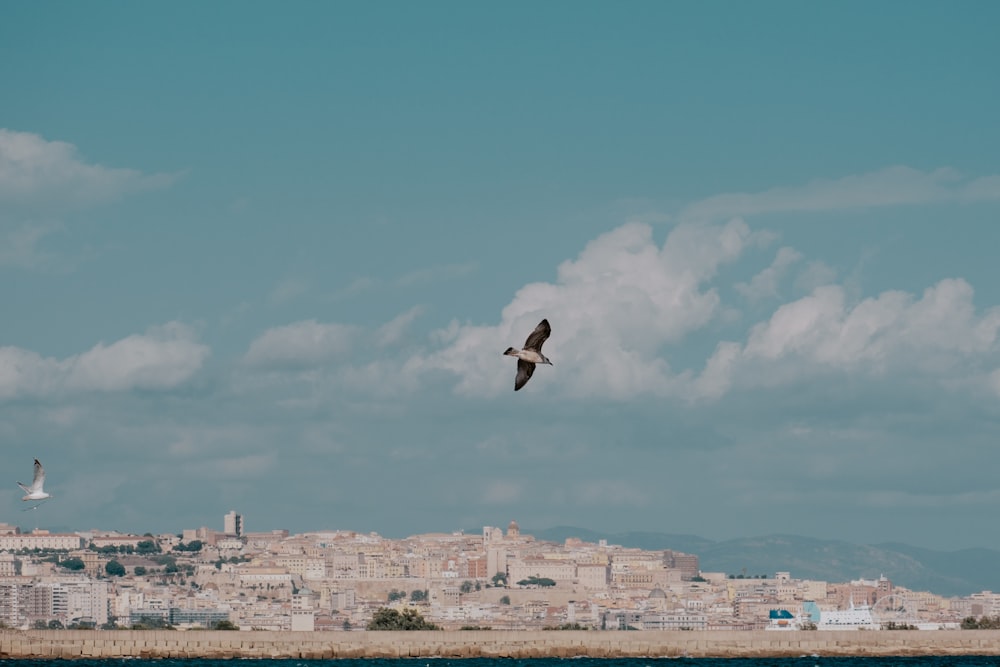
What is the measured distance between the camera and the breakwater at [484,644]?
63.7 metres

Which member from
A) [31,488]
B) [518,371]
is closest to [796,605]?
[31,488]

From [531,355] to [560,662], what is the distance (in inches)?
1724

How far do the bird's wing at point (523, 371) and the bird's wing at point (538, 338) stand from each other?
0.56 ft

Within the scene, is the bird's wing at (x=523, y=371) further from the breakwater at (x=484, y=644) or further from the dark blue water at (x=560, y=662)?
the breakwater at (x=484, y=644)

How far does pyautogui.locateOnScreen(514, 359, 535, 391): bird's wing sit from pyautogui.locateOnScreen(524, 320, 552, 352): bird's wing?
0.56 ft

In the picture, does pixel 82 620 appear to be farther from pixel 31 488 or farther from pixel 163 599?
pixel 31 488

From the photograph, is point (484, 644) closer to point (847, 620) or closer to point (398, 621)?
point (398, 621)

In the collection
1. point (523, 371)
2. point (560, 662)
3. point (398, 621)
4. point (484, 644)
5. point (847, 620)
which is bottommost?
point (560, 662)

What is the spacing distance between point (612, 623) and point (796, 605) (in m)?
26.6

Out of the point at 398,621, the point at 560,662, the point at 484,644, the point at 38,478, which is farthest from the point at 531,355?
the point at 398,621

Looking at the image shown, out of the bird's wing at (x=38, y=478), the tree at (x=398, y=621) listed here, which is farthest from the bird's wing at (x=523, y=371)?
the tree at (x=398, y=621)

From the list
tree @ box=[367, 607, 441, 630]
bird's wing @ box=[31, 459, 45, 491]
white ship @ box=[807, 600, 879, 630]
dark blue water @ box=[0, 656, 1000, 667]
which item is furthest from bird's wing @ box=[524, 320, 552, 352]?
white ship @ box=[807, 600, 879, 630]

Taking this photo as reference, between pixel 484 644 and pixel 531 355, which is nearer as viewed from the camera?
pixel 531 355

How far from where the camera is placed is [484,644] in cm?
7000
